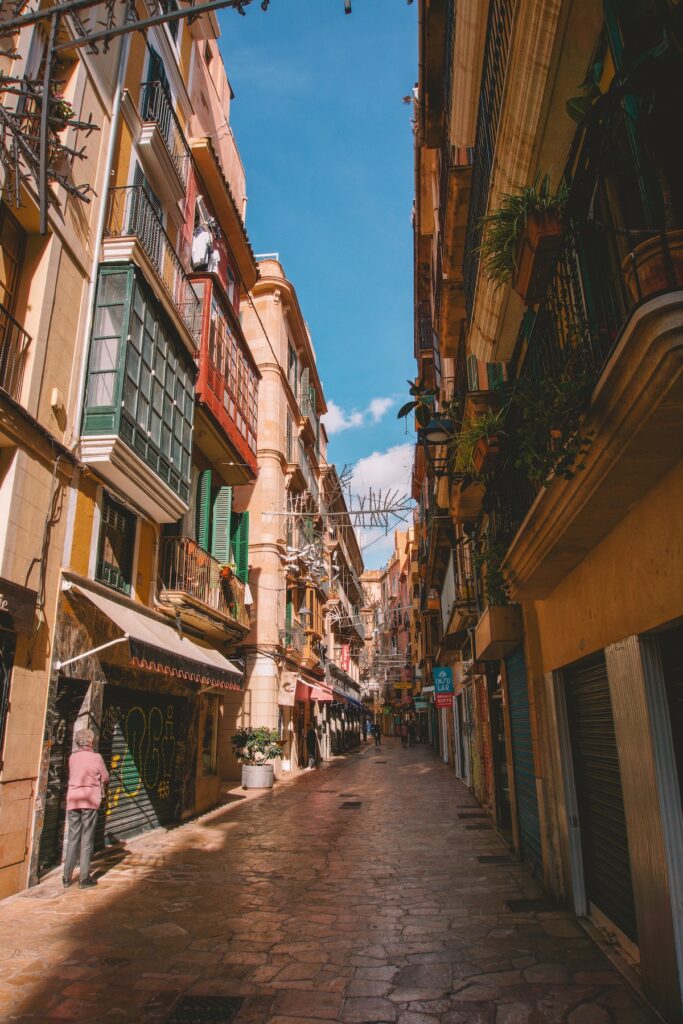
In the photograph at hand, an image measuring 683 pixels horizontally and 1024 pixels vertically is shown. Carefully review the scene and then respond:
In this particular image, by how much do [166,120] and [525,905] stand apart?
15.1 meters

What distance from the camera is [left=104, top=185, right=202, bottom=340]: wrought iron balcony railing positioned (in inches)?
436

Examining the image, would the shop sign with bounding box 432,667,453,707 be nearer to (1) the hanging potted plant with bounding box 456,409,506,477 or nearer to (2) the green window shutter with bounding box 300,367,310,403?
(2) the green window shutter with bounding box 300,367,310,403

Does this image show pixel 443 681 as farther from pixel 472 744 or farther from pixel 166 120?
pixel 166 120

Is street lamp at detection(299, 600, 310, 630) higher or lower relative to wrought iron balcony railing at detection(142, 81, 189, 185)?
lower

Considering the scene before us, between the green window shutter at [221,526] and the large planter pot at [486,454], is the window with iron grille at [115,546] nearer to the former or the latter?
the green window shutter at [221,526]

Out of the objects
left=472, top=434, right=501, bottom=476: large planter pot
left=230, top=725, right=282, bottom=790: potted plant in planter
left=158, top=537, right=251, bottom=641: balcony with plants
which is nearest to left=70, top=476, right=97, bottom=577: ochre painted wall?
left=158, top=537, right=251, bottom=641: balcony with plants

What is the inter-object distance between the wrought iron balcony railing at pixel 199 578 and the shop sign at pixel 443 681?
8.46 meters

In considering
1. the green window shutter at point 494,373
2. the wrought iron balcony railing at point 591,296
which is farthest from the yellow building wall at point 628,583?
the green window shutter at point 494,373

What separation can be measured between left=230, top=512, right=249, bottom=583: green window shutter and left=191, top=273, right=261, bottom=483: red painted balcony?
135 cm

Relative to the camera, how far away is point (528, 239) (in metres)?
4.07

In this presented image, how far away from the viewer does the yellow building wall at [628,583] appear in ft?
12.9

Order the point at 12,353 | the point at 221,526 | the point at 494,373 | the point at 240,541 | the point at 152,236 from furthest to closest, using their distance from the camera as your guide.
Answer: the point at 240,541
the point at 221,526
the point at 152,236
the point at 494,373
the point at 12,353

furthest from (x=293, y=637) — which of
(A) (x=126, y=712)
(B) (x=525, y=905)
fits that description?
(B) (x=525, y=905)

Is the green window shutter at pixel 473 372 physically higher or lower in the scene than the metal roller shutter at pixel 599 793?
higher
